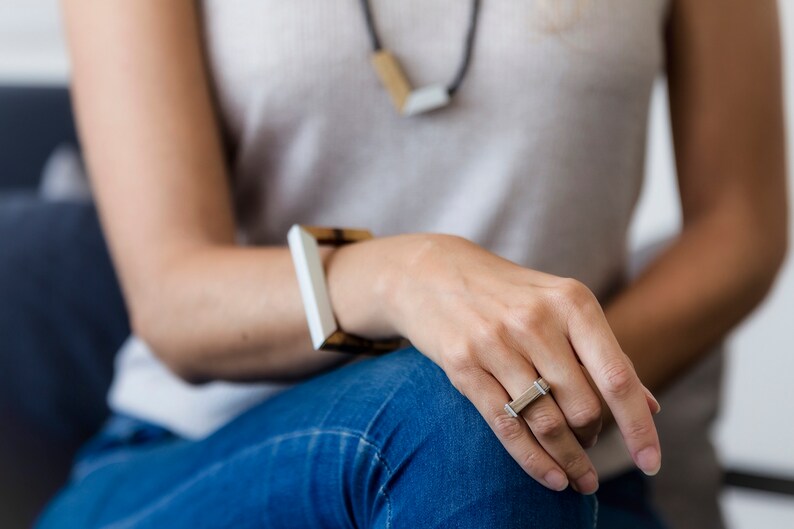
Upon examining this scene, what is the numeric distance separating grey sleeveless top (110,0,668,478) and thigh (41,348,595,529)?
0.50ft

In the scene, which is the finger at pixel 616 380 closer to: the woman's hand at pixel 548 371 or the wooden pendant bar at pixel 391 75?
the woman's hand at pixel 548 371

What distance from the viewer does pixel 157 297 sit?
68 centimetres

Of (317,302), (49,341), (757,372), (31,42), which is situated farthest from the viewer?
(31,42)

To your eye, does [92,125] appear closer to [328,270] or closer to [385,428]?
[328,270]

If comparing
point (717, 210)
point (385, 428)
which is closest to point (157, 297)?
point (385, 428)

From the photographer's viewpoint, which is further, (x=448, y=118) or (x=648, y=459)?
(x=448, y=118)

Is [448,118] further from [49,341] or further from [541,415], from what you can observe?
[49,341]

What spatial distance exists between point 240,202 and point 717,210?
1.46 feet

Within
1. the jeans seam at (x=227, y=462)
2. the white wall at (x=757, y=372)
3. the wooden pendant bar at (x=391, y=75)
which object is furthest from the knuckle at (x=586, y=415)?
the white wall at (x=757, y=372)

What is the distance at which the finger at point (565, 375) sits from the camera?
487mm

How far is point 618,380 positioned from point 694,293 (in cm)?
30

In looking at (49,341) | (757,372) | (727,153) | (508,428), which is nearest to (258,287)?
(508,428)

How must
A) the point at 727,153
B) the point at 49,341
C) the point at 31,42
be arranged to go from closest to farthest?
1. the point at 727,153
2. the point at 49,341
3. the point at 31,42

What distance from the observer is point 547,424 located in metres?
0.48
